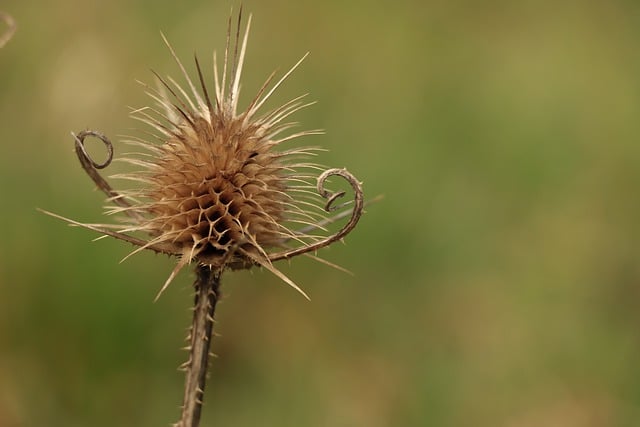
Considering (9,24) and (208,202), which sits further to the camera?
(208,202)

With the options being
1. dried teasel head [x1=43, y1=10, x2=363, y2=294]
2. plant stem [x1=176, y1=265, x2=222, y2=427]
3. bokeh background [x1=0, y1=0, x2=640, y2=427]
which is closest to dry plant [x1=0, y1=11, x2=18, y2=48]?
dried teasel head [x1=43, y1=10, x2=363, y2=294]

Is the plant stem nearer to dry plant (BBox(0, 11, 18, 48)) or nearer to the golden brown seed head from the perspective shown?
the golden brown seed head

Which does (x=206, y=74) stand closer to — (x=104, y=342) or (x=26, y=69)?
(x=26, y=69)

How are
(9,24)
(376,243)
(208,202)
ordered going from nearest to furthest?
1. (9,24)
2. (208,202)
3. (376,243)

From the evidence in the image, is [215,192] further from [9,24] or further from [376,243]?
[376,243]

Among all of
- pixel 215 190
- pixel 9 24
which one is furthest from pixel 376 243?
pixel 9 24

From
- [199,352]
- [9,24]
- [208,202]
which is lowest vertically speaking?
[199,352]

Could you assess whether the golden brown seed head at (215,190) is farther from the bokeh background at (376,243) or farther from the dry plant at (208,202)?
the bokeh background at (376,243)
